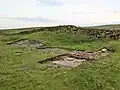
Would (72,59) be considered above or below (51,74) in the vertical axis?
above

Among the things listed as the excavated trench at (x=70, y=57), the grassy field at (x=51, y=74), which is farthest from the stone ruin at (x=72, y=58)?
the grassy field at (x=51, y=74)

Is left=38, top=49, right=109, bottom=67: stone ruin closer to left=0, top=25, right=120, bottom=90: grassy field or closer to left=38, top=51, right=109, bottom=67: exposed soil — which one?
left=38, top=51, right=109, bottom=67: exposed soil

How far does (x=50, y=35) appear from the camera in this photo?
3050 centimetres

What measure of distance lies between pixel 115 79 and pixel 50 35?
15.8 metres

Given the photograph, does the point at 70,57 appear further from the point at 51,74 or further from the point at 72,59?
the point at 51,74

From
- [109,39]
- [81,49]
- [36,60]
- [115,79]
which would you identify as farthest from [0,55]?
[109,39]

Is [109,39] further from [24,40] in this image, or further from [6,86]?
[6,86]

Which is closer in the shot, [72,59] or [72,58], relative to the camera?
[72,59]

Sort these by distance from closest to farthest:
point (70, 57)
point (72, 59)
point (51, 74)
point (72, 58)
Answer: point (51, 74)
point (72, 59)
point (72, 58)
point (70, 57)

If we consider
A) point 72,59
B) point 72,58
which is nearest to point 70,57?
point 72,58

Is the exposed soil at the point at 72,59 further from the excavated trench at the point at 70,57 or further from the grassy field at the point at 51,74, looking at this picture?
the grassy field at the point at 51,74

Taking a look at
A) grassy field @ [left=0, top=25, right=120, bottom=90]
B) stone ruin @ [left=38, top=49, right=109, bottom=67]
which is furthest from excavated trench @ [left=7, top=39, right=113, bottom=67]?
grassy field @ [left=0, top=25, right=120, bottom=90]

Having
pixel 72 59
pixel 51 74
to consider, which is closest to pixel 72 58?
pixel 72 59

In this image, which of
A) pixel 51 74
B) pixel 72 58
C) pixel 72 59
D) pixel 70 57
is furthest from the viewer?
pixel 70 57
